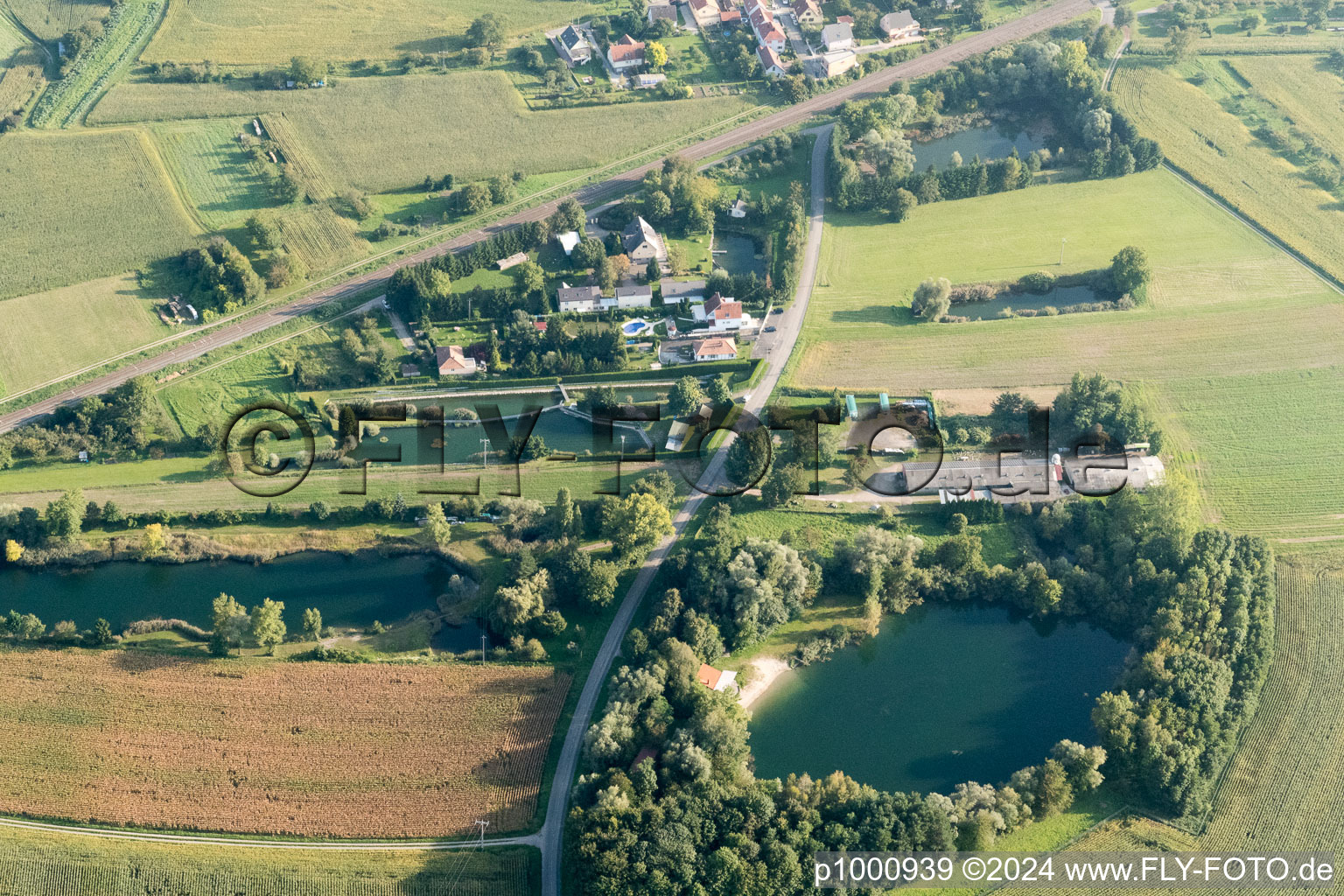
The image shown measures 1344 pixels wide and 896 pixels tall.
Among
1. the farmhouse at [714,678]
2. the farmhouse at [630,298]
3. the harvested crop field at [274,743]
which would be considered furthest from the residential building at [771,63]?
the harvested crop field at [274,743]

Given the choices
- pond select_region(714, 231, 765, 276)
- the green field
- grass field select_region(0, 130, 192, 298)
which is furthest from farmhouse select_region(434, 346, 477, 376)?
grass field select_region(0, 130, 192, 298)

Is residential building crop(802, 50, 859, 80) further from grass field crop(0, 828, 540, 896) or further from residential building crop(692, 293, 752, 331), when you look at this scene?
grass field crop(0, 828, 540, 896)

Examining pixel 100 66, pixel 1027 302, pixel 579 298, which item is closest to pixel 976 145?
pixel 1027 302

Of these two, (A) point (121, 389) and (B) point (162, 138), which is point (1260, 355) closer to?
(A) point (121, 389)

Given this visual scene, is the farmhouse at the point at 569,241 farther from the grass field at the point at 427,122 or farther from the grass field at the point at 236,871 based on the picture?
the grass field at the point at 236,871

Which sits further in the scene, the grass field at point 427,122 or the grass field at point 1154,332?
the grass field at point 427,122

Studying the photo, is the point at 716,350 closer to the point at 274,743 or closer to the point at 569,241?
the point at 569,241

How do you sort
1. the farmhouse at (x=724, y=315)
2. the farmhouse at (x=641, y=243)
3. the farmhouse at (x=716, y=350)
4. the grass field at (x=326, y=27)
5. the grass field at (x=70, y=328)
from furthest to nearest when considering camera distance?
the grass field at (x=326, y=27)
the farmhouse at (x=641, y=243)
the farmhouse at (x=724, y=315)
the farmhouse at (x=716, y=350)
the grass field at (x=70, y=328)

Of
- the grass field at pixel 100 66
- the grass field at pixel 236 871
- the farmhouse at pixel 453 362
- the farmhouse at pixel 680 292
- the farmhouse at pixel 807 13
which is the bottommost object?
the grass field at pixel 236 871
